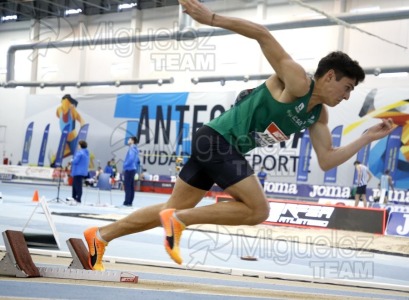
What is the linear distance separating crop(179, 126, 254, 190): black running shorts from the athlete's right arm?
605 millimetres

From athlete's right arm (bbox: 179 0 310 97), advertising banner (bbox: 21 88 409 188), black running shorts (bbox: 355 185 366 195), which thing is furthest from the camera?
advertising banner (bbox: 21 88 409 188)

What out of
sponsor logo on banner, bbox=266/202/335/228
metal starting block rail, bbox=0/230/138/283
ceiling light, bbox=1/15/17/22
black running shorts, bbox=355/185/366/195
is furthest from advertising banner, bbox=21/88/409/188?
metal starting block rail, bbox=0/230/138/283

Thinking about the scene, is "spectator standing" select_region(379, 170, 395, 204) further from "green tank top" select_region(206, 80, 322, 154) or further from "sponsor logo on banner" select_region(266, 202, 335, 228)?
"green tank top" select_region(206, 80, 322, 154)

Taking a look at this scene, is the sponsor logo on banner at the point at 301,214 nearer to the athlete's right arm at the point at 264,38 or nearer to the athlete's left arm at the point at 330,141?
the athlete's left arm at the point at 330,141

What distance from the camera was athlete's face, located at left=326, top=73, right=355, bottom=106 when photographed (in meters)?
4.33

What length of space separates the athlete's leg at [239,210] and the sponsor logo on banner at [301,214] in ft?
29.4

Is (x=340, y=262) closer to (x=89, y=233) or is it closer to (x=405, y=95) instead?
(x=89, y=233)

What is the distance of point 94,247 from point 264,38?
2.19 meters

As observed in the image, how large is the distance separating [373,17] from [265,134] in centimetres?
1790

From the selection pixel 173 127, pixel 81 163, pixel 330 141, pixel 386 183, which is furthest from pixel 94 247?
pixel 173 127

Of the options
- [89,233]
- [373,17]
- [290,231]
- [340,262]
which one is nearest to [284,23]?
[373,17]

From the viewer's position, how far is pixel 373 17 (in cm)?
2112

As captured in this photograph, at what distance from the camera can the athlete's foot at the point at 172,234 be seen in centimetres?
441

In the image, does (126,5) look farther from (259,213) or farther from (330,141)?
(259,213)
